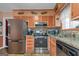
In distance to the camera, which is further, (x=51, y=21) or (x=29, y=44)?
(x=51, y=21)

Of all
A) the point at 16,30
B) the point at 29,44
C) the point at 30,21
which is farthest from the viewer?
the point at 30,21

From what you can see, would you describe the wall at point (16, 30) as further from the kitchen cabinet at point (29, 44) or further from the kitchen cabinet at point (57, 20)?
the kitchen cabinet at point (57, 20)

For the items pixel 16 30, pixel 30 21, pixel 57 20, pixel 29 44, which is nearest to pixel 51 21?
pixel 57 20

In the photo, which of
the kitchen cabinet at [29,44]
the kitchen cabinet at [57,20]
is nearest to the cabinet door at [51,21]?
the kitchen cabinet at [57,20]

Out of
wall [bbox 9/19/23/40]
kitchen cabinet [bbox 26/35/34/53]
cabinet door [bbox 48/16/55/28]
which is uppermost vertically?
cabinet door [bbox 48/16/55/28]

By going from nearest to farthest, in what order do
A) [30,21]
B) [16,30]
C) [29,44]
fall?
[16,30], [29,44], [30,21]

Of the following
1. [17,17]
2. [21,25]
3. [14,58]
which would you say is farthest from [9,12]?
[14,58]

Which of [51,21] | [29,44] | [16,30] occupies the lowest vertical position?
[29,44]

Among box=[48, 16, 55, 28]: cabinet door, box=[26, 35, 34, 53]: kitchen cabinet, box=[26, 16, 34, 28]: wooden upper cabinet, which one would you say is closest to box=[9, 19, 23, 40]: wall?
box=[26, 35, 34, 53]: kitchen cabinet

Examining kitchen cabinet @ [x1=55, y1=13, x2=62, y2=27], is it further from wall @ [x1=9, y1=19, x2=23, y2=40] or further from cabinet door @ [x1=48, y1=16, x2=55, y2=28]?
wall @ [x1=9, y1=19, x2=23, y2=40]

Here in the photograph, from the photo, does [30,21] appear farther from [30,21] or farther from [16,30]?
[16,30]

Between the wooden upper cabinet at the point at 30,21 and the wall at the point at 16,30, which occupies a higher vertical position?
the wooden upper cabinet at the point at 30,21

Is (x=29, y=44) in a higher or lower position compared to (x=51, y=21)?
lower

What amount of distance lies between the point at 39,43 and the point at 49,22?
77 cm
